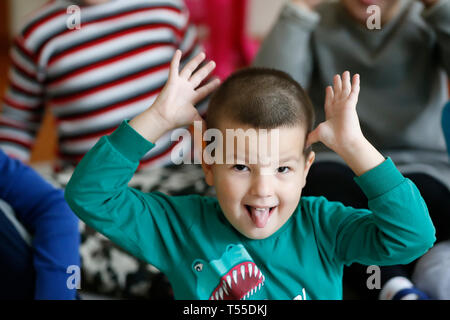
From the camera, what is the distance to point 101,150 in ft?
1.61

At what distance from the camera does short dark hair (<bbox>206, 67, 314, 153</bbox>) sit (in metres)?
0.49

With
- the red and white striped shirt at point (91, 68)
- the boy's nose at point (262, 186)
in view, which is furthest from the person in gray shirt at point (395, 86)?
the red and white striped shirt at point (91, 68)

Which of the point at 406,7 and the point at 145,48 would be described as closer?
the point at 406,7

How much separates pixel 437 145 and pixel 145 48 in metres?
0.45

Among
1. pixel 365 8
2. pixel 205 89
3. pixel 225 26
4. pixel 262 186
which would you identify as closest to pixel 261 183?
pixel 262 186

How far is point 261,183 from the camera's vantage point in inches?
19.0

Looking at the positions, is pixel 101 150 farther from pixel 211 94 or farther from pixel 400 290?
pixel 400 290

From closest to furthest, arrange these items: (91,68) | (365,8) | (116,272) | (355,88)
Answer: (355,88) → (365,8) → (116,272) → (91,68)

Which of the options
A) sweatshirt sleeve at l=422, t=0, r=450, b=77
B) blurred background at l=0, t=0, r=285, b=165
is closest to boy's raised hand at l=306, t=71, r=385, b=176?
sweatshirt sleeve at l=422, t=0, r=450, b=77

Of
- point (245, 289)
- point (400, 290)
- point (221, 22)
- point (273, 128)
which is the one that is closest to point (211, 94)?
point (273, 128)

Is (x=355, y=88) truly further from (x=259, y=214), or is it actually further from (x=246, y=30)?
(x=246, y=30)

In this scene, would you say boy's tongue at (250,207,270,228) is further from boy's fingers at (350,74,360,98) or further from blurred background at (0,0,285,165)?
blurred background at (0,0,285,165)

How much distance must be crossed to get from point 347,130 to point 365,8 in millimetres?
203

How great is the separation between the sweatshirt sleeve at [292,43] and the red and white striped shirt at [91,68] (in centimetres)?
15
